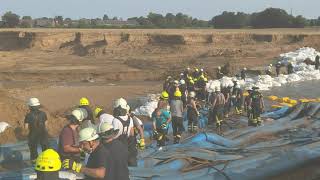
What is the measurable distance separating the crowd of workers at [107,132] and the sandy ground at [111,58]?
6.84m

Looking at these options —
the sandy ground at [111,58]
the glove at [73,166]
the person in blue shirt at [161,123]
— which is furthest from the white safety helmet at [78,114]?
the sandy ground at [111,58]

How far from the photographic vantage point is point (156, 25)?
7419cm

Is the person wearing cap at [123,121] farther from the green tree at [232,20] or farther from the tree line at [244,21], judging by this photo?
the green tree at [232,20]

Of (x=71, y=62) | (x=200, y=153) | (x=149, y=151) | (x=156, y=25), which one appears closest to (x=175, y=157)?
(x=200, y=153)

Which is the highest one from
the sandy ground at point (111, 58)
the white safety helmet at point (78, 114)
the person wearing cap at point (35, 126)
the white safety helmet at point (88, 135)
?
the white safety helmet at point (88, 135)

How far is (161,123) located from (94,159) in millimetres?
5137

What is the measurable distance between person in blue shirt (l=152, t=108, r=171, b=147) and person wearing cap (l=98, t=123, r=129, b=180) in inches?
184

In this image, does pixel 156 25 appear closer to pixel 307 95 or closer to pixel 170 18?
pixel 170 18

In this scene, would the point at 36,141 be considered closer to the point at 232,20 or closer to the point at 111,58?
the point at 111,58

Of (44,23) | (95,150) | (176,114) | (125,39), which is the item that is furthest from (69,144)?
(44,23)

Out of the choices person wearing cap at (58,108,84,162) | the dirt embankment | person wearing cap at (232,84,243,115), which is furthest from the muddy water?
person wearing cap at (58,108,84,162)

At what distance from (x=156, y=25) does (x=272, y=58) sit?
1410 inches

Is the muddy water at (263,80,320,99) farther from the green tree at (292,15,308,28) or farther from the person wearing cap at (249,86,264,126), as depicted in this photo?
the green tree at (292,15,308,28)

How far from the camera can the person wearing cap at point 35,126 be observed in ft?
29.3
